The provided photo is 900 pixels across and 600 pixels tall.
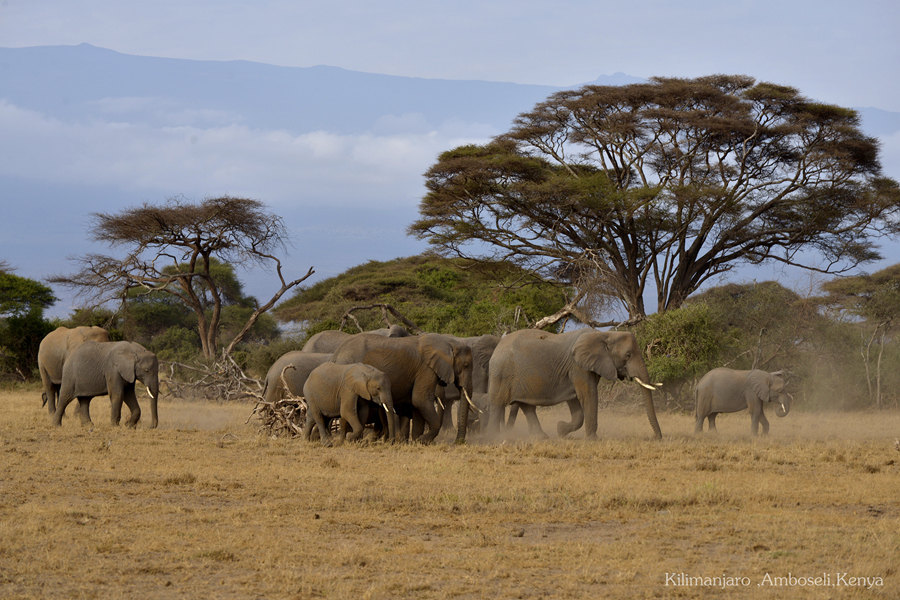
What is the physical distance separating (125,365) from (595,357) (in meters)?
7.39

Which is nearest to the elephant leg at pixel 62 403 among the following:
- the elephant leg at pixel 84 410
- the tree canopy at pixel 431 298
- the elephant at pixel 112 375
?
the elephant at pixel 112 375

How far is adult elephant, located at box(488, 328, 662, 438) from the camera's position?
53.4 feet

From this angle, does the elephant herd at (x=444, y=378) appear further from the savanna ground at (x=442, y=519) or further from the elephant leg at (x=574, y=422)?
the savanna ground at (x=442, y=519)

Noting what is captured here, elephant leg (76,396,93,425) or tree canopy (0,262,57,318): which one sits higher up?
tree canopy (0,262,57,318)

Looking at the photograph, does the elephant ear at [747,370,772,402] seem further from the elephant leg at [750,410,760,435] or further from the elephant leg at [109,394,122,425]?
the elephant leg at [109,394,122,425]

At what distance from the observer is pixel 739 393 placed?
18.6 m

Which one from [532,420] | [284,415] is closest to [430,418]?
[284,415]

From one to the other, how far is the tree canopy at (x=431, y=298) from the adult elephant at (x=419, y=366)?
844cm

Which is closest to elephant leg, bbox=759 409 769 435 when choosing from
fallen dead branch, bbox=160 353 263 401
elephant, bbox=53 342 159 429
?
elephant, bbox=53 342 159 429

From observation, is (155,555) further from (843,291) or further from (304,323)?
(304,323)

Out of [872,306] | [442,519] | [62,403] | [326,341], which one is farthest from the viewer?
[872,306]

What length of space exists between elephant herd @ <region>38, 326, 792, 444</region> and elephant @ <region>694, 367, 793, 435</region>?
0.02 m

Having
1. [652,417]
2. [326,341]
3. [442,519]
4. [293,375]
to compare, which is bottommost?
[442,519]

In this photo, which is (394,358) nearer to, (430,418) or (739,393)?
(430,418)
